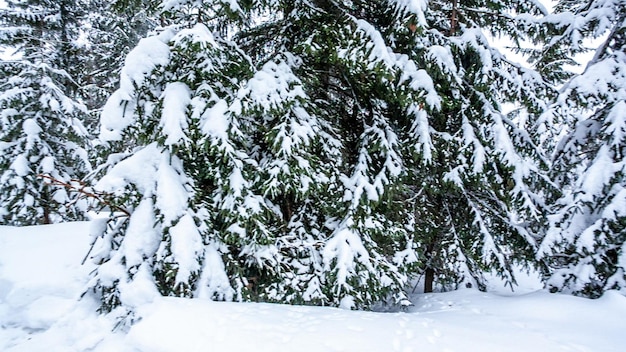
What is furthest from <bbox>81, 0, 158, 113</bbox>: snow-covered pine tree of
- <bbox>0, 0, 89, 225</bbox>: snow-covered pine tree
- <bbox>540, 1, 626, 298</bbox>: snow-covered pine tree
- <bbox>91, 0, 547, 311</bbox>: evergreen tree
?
<bbox>540, 1, 626, 298</bbox>: snow-covered pine tree

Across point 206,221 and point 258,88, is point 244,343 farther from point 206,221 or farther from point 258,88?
point 258,88

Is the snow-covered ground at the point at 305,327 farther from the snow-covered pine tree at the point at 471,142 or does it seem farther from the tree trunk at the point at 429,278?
the tree trunk at the point at 429,278

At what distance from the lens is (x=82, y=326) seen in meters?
3.82

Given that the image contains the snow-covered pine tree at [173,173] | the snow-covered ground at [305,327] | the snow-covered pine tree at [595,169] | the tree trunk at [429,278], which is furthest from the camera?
the tree trunk at [429,278]

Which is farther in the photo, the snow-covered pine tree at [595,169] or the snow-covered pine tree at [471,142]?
the snow-covered pine tree at [471,142]

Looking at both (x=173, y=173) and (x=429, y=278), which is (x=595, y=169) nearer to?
(x=429, y=278)

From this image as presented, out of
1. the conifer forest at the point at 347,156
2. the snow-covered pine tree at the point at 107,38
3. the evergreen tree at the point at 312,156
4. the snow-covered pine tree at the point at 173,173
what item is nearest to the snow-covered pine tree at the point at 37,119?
the snow-covered pine tree at the point at 107,38

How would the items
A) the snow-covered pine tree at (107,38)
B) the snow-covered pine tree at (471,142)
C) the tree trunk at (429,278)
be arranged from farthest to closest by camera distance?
the snow-covered pine tree at (107,38)
the tree trunk at (429,278)
the snow-covered pine tree at (471,142)

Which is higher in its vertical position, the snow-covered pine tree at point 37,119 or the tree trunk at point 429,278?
the snow-covered pine tree at point 37,119

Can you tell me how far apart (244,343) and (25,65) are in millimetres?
9416

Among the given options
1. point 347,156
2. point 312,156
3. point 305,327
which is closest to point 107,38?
point 347,156

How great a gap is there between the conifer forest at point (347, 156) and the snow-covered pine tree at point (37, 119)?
4337mm

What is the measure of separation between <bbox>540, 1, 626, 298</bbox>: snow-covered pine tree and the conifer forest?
0.08 feet

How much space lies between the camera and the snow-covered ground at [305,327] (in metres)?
3.28
